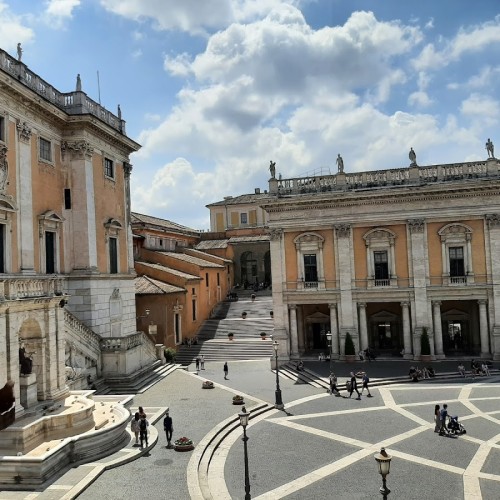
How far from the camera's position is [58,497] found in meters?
A: 14.0

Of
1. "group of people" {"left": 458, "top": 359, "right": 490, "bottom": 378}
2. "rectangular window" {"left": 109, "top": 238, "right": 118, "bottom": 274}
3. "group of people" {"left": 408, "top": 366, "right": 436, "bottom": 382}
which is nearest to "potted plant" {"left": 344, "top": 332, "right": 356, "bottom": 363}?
"group of people" {"left": 408, "top": 366, "right": 436, "bottom": 382}

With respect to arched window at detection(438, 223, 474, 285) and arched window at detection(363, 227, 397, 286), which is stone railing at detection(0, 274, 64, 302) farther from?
arched window at detection(438, 223, 474, 285)

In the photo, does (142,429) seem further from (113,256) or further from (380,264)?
(380,264)

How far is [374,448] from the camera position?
1886 cm

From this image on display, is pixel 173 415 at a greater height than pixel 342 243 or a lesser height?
lesser

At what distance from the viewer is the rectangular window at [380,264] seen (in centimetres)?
3681

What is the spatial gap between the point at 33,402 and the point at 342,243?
971 inches

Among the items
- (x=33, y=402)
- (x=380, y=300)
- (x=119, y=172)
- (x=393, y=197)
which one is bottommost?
(x=33, y=402)

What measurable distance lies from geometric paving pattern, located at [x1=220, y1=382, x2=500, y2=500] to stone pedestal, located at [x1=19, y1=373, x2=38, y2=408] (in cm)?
726

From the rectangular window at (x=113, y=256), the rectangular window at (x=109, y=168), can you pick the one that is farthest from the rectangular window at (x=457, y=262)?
the rectangular window at (x=109, y=168)

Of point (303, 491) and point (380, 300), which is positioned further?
point (380, 300)

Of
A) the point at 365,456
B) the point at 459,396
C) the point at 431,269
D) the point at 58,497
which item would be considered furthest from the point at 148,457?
the point at 431,269

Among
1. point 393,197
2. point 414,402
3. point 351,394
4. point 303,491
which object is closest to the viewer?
point 303,491

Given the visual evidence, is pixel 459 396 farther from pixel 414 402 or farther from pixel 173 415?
pixel 173 415
